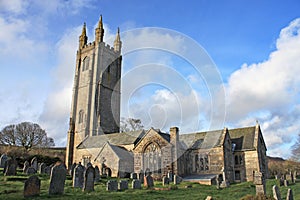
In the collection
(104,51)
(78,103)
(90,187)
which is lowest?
(90,187)

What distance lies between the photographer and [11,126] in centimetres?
5219

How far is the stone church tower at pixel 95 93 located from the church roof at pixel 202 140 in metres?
19.7

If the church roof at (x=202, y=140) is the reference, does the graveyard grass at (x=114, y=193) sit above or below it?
below

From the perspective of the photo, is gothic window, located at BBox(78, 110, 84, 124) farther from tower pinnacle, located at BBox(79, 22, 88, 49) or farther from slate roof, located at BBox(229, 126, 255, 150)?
slate roof, located at BBox(229, 126, 255, 150)

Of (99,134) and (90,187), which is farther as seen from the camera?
(99,134)

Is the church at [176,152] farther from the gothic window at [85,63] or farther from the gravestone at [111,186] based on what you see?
the gravestone at [111,186]

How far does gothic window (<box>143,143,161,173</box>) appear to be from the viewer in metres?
31.7

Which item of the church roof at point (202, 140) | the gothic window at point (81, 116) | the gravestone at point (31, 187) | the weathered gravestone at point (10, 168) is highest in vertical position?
the gothic window at point (81, 116)

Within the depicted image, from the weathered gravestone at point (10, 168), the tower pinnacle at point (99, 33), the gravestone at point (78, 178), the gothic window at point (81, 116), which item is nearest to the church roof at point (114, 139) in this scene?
the gothic window at point (81, 116)

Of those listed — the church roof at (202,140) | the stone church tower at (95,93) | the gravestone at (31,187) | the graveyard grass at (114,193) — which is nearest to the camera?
the gravestone at (31,187)

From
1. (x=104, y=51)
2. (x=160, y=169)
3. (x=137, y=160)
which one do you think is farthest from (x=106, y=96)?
(x=160, y=169)

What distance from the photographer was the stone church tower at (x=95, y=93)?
50.1 meters

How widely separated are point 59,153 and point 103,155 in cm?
2432

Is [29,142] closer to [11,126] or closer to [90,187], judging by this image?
[11,126]
